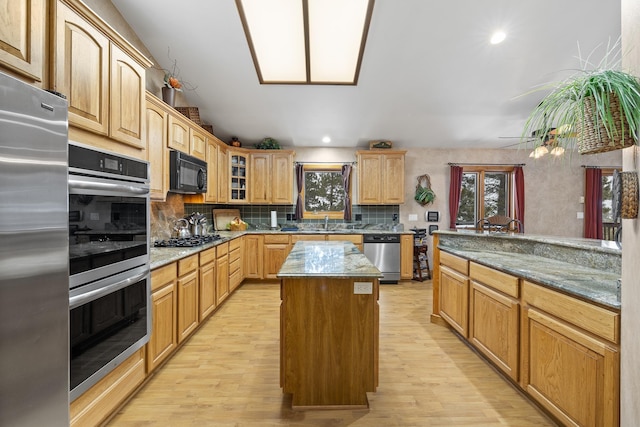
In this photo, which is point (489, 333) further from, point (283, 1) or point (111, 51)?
point (283, 1)

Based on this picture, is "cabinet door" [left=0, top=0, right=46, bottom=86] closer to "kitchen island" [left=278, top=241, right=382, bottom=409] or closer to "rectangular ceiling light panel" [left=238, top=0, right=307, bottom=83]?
"kitchen island" [left=278, top=241, right=382, bottom=409]

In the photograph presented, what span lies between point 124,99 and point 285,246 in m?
3.21

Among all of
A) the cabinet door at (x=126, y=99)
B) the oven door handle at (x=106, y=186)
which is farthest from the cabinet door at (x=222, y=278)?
the cabinet door at (x=126, y=99)

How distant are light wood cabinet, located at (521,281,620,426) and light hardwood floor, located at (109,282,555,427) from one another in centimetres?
25

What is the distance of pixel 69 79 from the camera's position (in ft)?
4.39

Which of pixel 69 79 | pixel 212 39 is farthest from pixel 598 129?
pixel 212 39

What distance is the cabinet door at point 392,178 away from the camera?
4.92 meters

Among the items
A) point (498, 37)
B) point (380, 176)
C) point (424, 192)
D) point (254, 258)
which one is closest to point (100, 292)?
point (254, 258)

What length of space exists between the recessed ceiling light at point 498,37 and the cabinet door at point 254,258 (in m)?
3.98

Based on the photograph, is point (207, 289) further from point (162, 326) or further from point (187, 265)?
point (162, 326)

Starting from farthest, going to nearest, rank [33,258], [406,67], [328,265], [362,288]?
1. [406,67]
2. [328,265]
3. [362,288]
4. [33,258]

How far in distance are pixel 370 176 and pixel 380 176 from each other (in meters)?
0.18

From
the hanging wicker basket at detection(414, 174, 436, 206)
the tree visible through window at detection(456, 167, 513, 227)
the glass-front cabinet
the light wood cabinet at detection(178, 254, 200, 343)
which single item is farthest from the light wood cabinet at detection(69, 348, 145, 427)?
the tree visible through window at detection(456, 167, 513, 227)

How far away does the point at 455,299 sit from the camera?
2.64 metres
